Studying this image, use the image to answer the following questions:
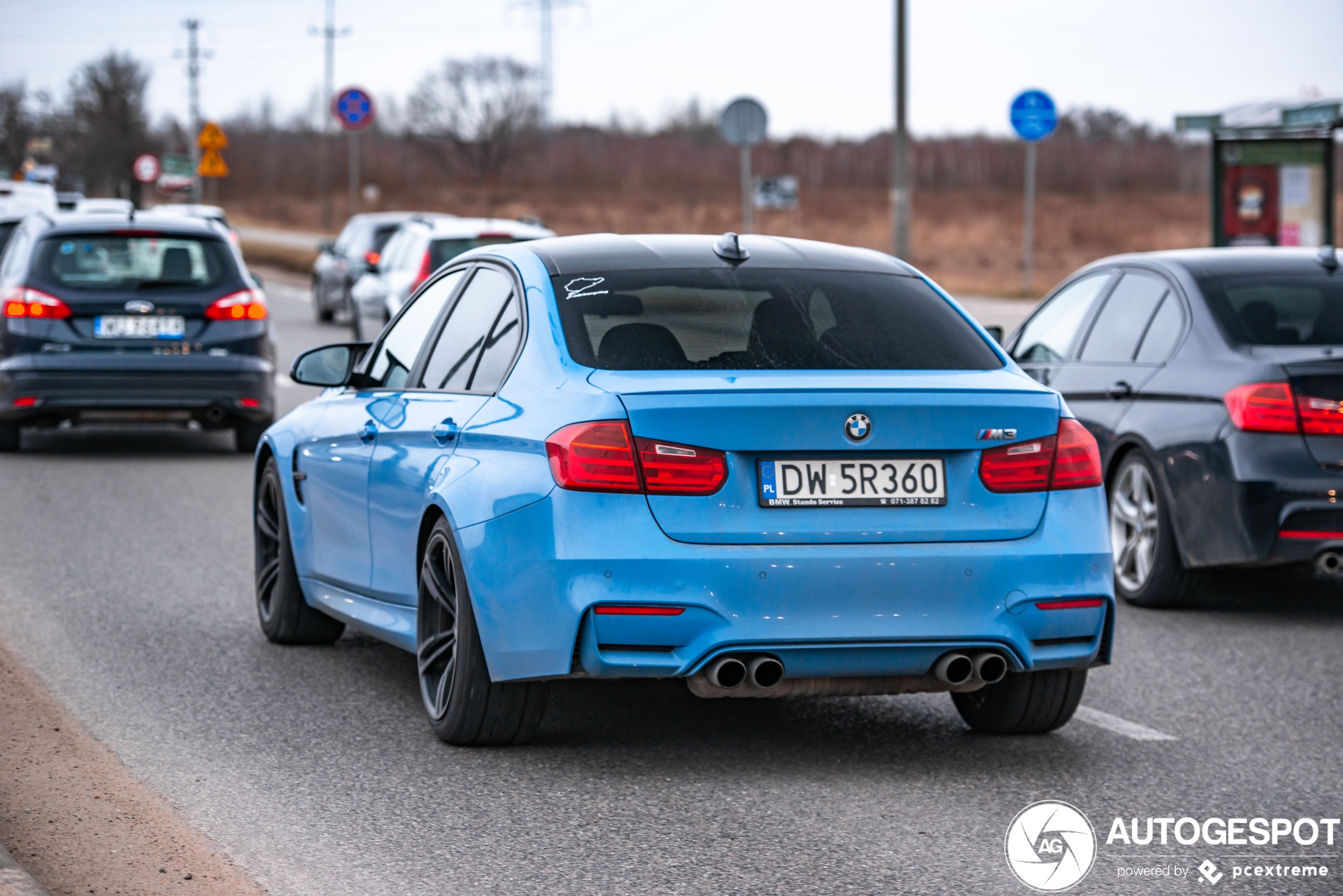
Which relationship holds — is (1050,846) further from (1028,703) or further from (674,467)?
(674,467)

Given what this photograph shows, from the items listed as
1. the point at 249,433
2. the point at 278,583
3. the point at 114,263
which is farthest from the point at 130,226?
the point at 278,583

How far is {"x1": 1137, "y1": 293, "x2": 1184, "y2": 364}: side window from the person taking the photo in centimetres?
882

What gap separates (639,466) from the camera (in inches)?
201

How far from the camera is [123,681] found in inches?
266

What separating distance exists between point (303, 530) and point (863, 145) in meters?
101

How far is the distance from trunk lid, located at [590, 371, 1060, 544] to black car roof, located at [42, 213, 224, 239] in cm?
931

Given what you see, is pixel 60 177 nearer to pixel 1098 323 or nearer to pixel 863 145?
pixel 863 145

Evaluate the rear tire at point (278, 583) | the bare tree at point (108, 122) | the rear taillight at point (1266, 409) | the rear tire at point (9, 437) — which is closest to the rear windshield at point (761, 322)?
the rear tire at point (278, 583)

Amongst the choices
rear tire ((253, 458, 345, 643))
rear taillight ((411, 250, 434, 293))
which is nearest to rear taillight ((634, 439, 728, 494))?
rear tire ((253, 458, 345, 643))

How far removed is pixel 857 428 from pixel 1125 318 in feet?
14.8

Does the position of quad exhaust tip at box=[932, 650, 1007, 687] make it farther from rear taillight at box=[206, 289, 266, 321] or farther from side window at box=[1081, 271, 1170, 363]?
rear taillight at box=[206, 289, 266, 321]

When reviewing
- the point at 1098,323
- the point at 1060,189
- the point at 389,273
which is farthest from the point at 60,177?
the point at 1098,323

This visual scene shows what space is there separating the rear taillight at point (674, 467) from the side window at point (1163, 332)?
427cm

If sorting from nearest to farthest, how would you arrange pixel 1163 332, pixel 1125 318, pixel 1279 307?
pixel 1279 307, pixel 1163 332, pixel 1125 318
